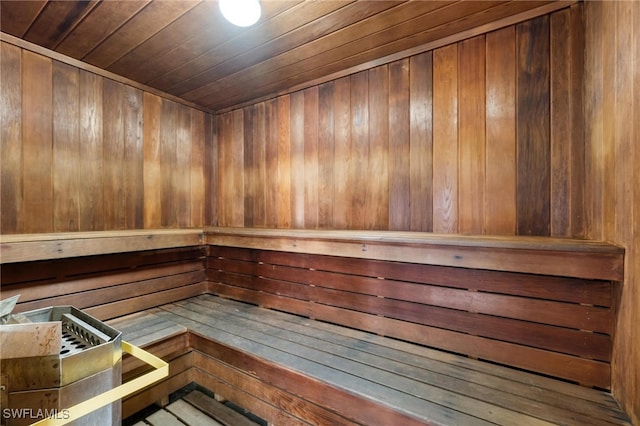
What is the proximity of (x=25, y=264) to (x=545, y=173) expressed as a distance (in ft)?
9.81

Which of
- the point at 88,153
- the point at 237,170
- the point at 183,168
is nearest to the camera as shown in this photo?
the point at 88,153

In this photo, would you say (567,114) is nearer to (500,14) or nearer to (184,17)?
(500,14)

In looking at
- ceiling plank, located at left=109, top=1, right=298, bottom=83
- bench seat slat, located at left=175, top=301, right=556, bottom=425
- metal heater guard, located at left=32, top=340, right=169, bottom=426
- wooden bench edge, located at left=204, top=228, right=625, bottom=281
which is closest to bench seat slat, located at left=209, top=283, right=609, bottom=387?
bench seat slat, located at left=175, top=301, right=556, bottom=425

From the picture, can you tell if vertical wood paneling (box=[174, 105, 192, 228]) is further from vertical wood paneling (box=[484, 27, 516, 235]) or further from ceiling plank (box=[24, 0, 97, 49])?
vertical wood paneling (box=[484, 27, 516, 235])

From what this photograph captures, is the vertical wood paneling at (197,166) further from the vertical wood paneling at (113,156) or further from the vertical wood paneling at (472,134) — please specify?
the vertical wood paneling at (472,134)

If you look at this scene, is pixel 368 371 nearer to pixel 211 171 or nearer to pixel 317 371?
pixel 317 371

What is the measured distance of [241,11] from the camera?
1325 mm

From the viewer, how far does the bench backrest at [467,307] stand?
3.83ft

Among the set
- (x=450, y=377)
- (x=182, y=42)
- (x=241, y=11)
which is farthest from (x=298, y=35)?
(x=450, y=377)

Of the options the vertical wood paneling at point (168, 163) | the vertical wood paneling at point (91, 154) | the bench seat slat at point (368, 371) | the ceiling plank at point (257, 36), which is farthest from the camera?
the vertical wood paneling at point (168, 163)

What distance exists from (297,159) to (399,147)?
2.85 ft

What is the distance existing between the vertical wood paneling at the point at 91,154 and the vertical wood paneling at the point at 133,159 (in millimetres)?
169

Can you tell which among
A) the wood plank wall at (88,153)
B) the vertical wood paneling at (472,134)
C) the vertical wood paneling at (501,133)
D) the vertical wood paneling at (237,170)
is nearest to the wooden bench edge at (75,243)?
the wood plank wall at (88,153)

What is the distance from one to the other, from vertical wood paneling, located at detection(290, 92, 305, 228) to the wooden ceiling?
9.3 inches
